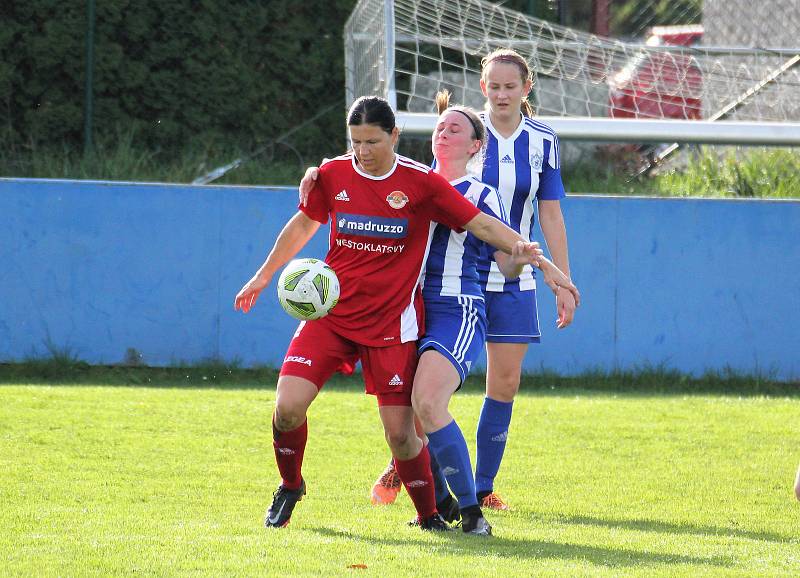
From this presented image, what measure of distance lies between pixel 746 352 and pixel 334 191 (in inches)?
295

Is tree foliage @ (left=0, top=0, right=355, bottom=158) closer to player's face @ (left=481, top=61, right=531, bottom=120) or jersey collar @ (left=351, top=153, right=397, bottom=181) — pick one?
player's face @ (left=481, top=61, right=531, bottom=120)

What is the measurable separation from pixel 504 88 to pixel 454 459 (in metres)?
1.94

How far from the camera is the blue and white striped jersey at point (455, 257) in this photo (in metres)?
5.59

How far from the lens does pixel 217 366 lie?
11.7 metres

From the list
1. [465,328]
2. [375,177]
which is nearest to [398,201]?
[375,177]

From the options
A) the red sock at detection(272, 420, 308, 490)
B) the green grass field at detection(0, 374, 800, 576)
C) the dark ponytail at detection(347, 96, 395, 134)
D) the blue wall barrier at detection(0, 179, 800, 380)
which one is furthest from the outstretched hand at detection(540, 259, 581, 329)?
the blue wall barrier at detection(0, 179, 800, 380)

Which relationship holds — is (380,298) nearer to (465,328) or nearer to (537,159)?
(465,328)

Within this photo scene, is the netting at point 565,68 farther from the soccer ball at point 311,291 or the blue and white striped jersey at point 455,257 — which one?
the soccer ball at point 311,291

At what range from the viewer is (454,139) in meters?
5.72

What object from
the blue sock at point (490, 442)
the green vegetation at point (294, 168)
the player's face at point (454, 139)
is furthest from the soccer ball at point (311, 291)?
the green vegetation at point (294, 168)

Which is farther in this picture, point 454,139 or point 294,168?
point 294,168

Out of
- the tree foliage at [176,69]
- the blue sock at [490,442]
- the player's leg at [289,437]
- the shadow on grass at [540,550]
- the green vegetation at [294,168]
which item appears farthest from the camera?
the tree foliage at [176,69]

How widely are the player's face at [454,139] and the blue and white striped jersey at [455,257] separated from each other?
129mm

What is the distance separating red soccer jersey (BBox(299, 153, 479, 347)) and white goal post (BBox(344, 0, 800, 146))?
24.0ft
